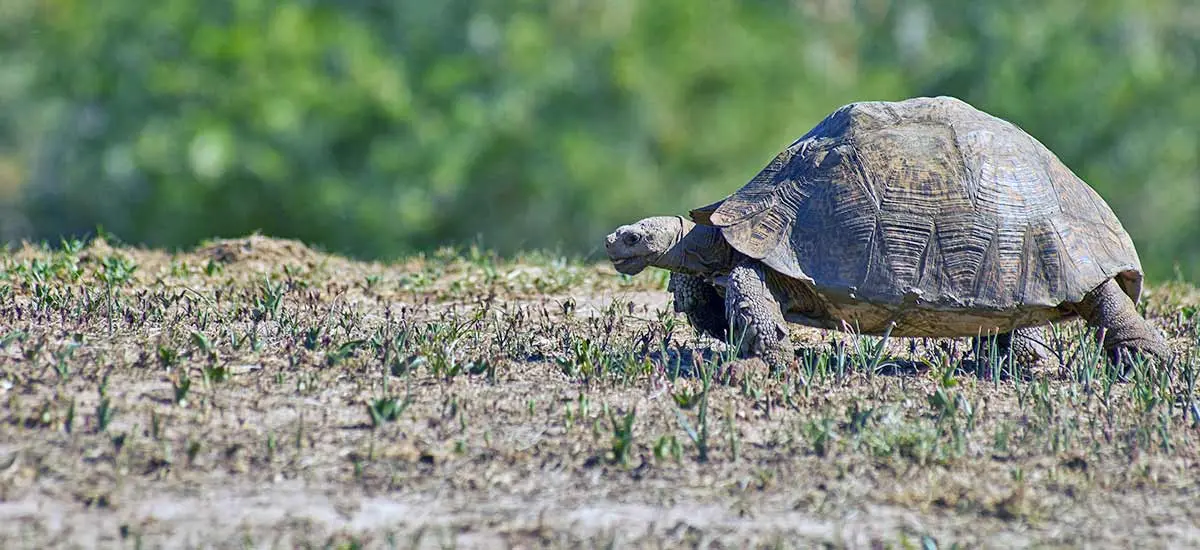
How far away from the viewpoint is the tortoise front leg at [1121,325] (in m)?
6.45

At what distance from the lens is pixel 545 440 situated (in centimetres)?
517

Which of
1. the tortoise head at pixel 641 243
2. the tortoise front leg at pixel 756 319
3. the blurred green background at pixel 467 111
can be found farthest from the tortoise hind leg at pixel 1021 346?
the blurred green background at pixel 467 111

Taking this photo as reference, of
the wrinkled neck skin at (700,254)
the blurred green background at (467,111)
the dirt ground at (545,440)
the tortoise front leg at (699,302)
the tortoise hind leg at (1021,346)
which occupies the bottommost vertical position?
the dirt ground at (545,440)

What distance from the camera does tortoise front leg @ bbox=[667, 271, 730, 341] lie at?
690cm

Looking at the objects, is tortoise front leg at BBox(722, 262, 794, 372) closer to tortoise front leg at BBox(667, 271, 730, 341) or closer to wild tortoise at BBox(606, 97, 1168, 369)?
wild tortoise at BBox(606, 97, 1168, 369)

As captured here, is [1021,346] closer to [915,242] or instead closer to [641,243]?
[915,242]

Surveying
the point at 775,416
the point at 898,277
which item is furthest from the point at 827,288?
the point at 775,416

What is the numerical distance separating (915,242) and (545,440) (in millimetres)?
2036

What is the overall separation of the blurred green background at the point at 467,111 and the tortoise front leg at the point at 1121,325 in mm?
14078

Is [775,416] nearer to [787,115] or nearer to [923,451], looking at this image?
[923,451]

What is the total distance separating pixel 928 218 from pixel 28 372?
3.72 metres

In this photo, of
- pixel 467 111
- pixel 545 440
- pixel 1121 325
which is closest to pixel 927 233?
pixel 1121 325

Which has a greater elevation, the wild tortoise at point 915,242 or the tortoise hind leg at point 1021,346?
the wild tortoise at point 915,242

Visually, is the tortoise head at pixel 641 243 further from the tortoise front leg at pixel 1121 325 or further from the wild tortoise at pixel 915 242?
the tortoise front leg at pixel 1121 325
